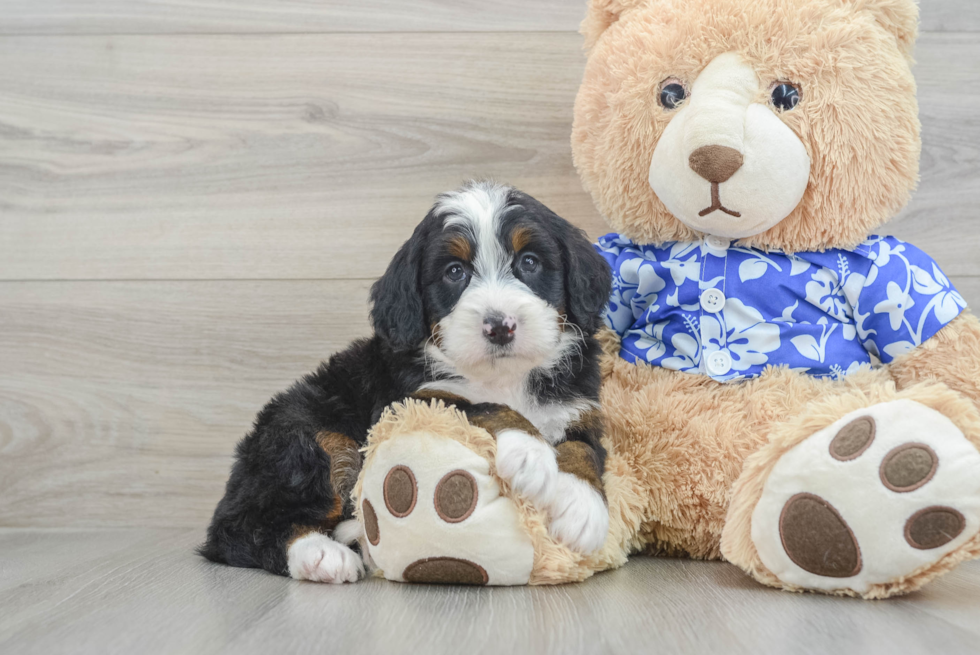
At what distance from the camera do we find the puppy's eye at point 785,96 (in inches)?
68.2

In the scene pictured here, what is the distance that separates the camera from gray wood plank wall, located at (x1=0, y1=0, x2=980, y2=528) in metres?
2.43

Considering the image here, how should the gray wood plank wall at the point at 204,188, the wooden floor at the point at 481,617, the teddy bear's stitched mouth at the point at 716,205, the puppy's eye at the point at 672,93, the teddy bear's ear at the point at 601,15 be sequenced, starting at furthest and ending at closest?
the gray wood plank wall at the point at 204,188, the teddy bear's ear at the point at 601,15, the puppy's eye at the point at 672,93, the teddy bear's stitched mouth at the point at 716,205, the wooden floor at the point at 481,617

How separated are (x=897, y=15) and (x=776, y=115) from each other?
37 centimetres

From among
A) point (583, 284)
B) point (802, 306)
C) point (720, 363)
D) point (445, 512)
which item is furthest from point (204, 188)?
point (802, 306)

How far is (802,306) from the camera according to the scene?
181 centimetres

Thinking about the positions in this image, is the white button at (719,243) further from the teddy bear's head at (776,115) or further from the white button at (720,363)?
the white button at (720,363)

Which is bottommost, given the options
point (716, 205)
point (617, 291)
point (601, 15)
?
point (617, 291)

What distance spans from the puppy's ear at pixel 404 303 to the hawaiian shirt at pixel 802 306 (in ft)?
1.99

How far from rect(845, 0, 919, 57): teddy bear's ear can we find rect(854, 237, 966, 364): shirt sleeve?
0.47m

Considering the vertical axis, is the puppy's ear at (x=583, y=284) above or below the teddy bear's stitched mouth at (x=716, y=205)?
below

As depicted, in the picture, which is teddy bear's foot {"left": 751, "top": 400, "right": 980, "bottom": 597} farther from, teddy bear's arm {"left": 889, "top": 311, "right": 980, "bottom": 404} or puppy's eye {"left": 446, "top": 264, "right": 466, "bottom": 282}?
puppy's eye {"left": 446, "top": 264, "right": 466, "bottom": 282}

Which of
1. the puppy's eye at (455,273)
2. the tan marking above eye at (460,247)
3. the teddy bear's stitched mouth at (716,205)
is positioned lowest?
the puppy's eye at (455,273)

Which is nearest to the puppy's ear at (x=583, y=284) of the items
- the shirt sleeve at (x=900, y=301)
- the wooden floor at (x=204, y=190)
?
the shirt sleeve at (x=900, y=301)

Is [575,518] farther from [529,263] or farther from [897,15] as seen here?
[897,15]
